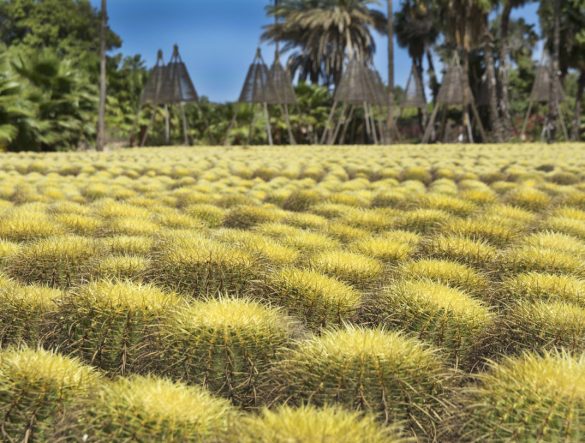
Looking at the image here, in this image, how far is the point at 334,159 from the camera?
13.1 meters

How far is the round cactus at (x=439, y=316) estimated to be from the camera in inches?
105

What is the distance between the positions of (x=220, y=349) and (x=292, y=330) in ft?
1.33

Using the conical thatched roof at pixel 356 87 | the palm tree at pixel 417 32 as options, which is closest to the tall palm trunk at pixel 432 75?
the palm tree at pixel 417 32

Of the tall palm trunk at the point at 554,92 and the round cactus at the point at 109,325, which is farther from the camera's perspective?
the tall palm trunk at the point at 554,92

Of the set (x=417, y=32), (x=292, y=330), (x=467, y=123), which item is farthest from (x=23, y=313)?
(x=417, y=32)

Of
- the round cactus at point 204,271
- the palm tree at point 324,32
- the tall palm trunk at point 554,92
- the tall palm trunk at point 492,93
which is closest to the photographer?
the round cactus at point 204,271

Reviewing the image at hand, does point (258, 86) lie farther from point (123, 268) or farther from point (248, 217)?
point (123, 268)

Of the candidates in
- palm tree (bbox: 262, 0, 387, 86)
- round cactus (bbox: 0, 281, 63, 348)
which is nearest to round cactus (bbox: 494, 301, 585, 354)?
round cactus (bbox: 0, 281, 63, 348)

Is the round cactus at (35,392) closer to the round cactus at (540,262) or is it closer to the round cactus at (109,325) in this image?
the round cactus at (109,325)

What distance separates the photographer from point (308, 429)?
61.4 inches

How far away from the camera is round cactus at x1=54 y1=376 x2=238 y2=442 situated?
5.61 feet

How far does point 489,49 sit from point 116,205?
23621 millimetres

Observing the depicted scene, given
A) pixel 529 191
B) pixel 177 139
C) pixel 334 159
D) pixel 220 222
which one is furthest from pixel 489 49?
pixel 220 222

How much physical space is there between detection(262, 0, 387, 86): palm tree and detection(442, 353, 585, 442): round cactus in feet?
117
